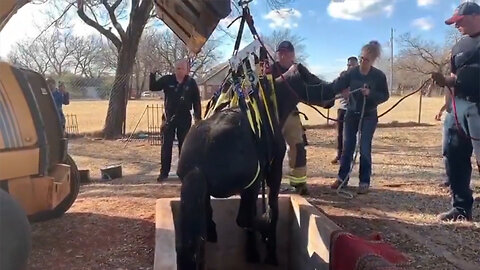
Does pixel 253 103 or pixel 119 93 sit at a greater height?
pixel 119 93

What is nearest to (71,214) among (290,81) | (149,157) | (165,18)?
(165,18)

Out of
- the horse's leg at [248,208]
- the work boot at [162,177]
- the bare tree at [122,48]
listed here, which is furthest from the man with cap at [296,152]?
the bare tree at [122,48]

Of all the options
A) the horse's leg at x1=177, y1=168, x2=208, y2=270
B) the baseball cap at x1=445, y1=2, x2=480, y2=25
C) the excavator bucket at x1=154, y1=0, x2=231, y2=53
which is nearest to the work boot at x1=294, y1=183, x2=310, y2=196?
the excavator bucket at x1=154, y1=0, x2=231, y2=53

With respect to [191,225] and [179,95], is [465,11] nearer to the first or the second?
[191,225]

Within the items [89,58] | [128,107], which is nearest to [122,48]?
[128,107]

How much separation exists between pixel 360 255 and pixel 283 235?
1625 mm

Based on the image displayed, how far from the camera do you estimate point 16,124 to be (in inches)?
145

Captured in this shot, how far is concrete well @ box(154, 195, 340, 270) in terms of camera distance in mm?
4328

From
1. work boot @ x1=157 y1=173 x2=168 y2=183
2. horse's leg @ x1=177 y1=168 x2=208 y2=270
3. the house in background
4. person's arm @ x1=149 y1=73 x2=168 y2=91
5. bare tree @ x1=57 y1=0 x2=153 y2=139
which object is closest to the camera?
horse's leg @ x1=177 y1=168 x2=208 y2=270

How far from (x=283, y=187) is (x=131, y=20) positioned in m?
10.7

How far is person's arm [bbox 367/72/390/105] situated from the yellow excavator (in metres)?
2.25

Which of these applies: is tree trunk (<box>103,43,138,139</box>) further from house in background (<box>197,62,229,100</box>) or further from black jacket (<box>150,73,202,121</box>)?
black jacket (<box>150,73,202,121</box>)

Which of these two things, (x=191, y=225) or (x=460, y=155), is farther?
(x=460, y=155)

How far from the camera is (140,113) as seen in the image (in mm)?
22766
